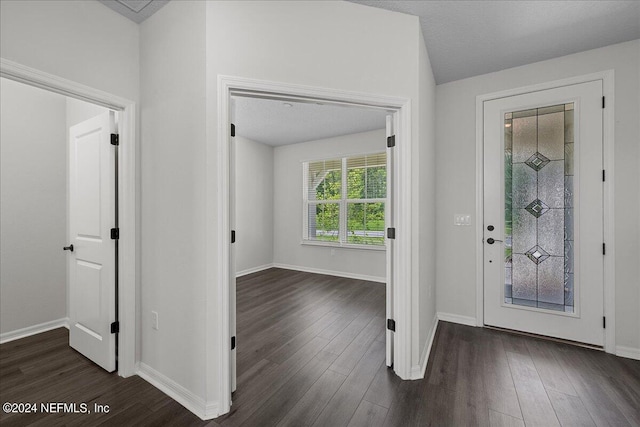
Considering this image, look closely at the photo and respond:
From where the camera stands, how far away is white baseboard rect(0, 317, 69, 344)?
8.33ft

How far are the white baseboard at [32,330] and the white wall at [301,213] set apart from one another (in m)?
3.59

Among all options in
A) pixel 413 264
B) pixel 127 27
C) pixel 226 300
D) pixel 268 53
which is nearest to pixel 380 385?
pixel 413 264

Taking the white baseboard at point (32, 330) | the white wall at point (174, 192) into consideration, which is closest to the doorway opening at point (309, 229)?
the white wall at point (174, 192)

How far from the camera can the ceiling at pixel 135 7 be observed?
184cm

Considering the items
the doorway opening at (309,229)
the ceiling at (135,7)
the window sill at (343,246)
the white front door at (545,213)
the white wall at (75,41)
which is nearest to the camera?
the white wall at (75,41)

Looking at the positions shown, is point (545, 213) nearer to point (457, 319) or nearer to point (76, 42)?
point (457, 319)

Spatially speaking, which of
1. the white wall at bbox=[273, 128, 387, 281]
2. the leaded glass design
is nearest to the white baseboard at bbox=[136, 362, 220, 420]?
the leaded glass design

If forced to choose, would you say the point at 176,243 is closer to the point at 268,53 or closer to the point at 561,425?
the point at 268,53

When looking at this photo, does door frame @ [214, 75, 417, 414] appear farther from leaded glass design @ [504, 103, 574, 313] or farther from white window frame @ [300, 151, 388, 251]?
white window frame @ [300, 151, 388, 251]

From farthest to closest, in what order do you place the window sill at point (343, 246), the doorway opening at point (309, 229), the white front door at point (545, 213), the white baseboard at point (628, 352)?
the window sill at point (343, 246) → the doorway opening at point (309, 229) → the white front door at point (545, 213) → the white baseboard at point (628, 352)

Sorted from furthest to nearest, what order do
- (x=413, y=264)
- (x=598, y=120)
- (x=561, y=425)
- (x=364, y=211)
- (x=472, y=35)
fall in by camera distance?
(x=364, y=211) → (x=598, y=120) → (x=472, y=35) → (x=413, y=264) → (x=561, y=425)

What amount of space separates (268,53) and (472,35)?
1787 mm

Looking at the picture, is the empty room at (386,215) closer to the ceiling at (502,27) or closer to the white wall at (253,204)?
the ceiling at (502,27)

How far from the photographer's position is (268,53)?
67.6 inches
